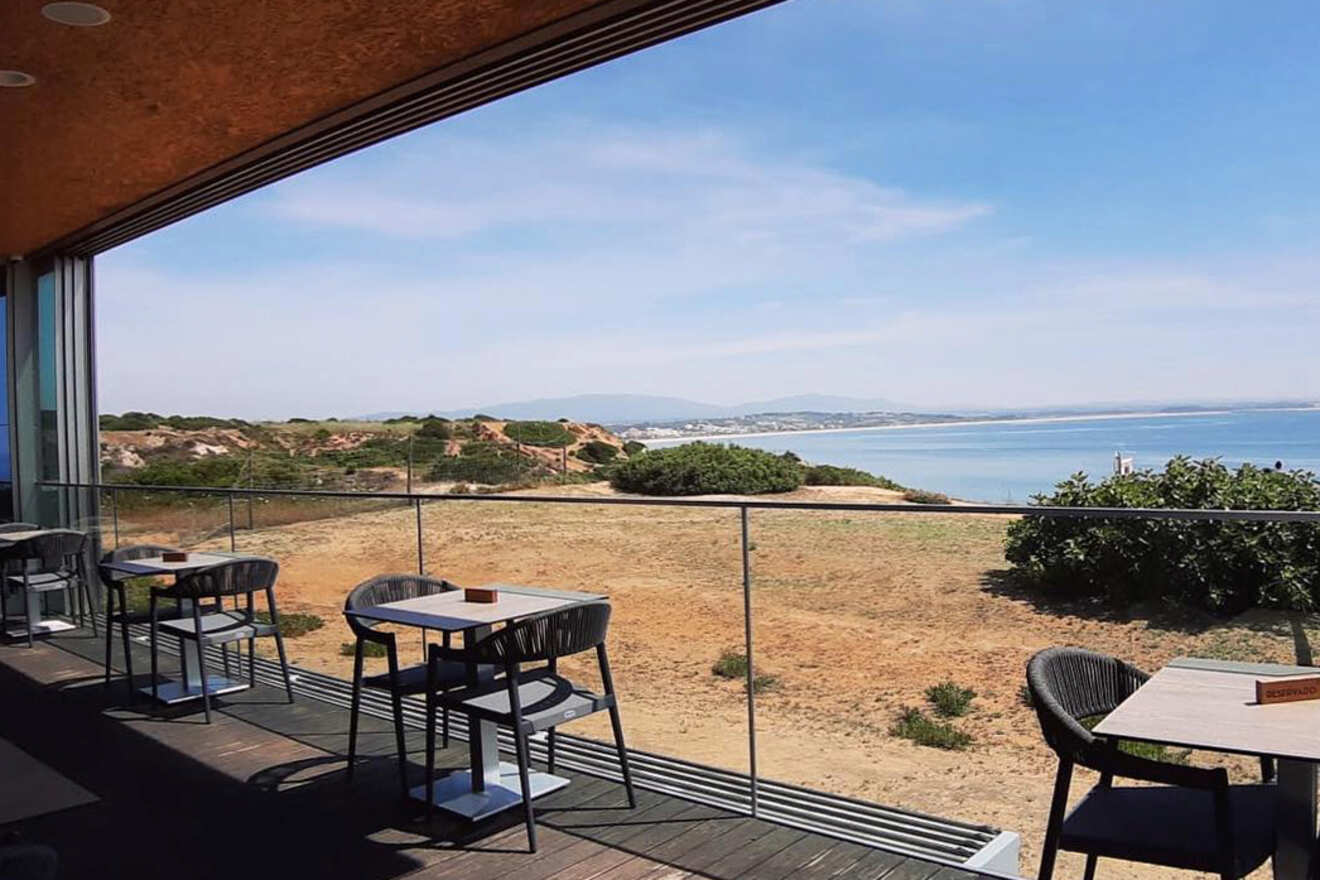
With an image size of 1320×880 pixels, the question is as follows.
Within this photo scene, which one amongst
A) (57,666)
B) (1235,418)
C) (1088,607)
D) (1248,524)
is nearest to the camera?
(1248,524)

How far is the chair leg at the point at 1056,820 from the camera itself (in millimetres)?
2115

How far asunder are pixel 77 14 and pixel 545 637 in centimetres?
261

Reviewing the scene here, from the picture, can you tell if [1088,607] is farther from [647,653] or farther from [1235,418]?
[1235,418]

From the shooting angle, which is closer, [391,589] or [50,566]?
Answer: [391,589]

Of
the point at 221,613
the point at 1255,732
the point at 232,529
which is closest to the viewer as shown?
the point at 1255,732

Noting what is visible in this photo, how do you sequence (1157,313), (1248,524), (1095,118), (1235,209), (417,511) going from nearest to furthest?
1. (1248,524)
2. (417,511)
3. (1095,118)
4. (1235,209)
5. (1157,313)

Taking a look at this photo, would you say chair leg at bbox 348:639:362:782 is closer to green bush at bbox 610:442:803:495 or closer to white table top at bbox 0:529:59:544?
white table top at bbox 0:529:59:544

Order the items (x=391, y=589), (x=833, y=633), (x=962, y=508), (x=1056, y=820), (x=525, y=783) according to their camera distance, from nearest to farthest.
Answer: (x=1056, y=820)
(x=962, y=508)
(x=525, y=783)
(x=391, y=589)
(x=833, y=633)

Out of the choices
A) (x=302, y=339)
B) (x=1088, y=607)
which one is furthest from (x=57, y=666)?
(x=302, y=339)

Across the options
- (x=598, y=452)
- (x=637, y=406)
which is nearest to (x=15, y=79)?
(x=598, y=452)

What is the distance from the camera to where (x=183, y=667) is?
5.11 metres

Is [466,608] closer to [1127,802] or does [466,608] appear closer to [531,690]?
[531,690]

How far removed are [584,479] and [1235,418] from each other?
255ft

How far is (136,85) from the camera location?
13.4 ft
